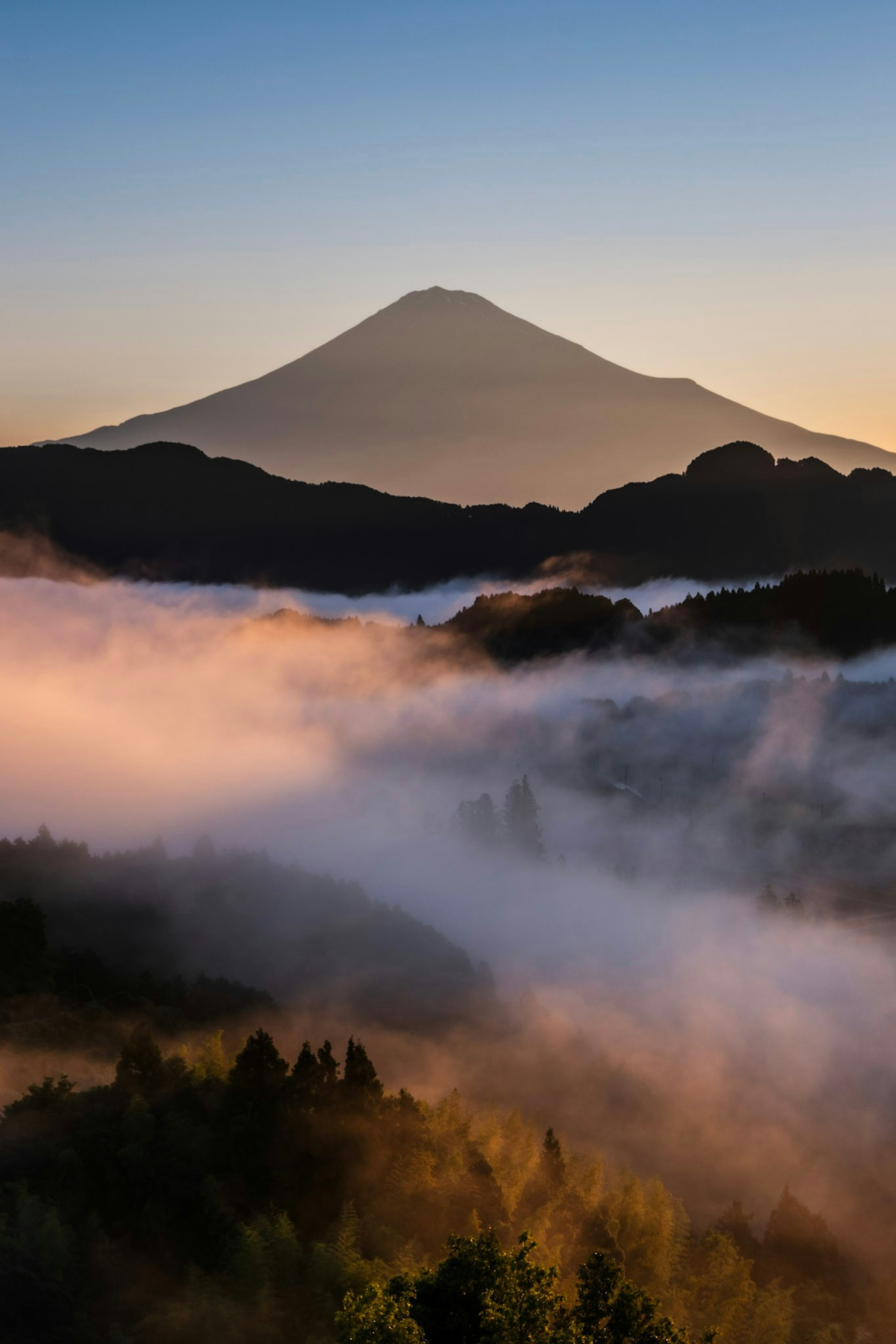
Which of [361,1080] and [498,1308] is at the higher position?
[498,1308]

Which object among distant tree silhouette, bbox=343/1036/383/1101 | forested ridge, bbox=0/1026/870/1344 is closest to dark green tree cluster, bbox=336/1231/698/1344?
forested ridge, bbox=0/1026/870/1344

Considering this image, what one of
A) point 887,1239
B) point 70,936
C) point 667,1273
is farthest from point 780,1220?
point 70,936

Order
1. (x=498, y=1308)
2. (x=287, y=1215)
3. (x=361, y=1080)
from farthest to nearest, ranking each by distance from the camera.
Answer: (x=361, y=1080), (x=287, y=1215), (x=498, y=1308)

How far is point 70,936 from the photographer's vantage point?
185250mm

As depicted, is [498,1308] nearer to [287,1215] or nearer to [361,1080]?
[287,1215]

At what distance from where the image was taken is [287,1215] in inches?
3561

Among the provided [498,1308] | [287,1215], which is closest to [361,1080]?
[287,1215]

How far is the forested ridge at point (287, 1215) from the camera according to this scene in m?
78.7

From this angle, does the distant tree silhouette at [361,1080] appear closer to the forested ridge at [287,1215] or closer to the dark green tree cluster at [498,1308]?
the forested ridge at [287,1215]

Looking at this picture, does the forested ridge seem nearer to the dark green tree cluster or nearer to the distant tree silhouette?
the distant tree silhouette

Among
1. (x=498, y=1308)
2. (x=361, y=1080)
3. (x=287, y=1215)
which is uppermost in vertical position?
(x=498, y=1308)

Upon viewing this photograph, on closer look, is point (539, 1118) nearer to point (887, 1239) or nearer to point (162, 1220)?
point (887, 1239)

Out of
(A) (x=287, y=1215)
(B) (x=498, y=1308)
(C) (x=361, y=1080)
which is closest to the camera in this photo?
(B) (x=498, y=1308)

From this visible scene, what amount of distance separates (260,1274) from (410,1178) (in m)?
20.7
